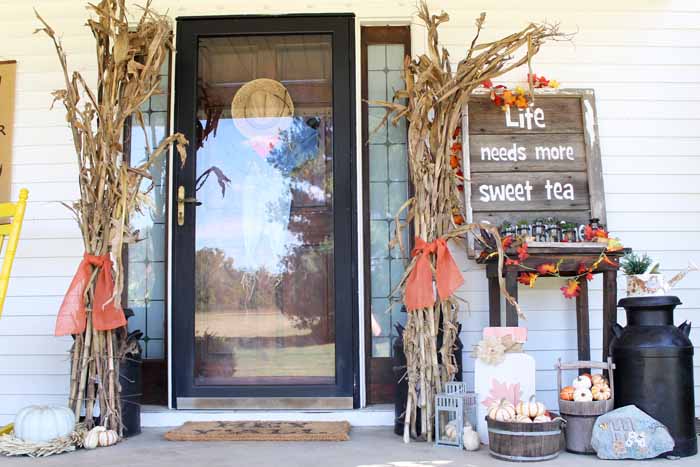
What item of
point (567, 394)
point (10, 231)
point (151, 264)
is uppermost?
point (10, 231)

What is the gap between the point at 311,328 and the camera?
4.14m

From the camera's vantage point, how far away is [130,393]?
12.2 feet

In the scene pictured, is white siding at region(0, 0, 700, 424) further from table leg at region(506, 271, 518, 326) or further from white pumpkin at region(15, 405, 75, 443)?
white pumpkin at region(15, 405, 75, 443)

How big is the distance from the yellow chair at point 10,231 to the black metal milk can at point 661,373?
2.89m

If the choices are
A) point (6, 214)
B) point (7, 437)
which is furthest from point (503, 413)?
point (6, 214)

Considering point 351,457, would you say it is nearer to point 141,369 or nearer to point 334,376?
point 334,376

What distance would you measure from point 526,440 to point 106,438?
6.48 ft

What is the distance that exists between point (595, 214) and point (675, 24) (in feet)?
4.27

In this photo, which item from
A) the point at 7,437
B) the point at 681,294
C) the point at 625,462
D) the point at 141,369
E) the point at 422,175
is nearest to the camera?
the point at 625,462

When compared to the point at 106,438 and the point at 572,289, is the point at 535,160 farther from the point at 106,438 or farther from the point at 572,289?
the point at 106,438

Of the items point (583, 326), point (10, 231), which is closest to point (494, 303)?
point (583, 326)

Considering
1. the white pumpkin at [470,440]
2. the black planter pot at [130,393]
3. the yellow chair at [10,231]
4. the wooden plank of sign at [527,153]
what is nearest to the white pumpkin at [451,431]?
the white pumpkin at [470,440]

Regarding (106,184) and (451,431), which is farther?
(106,184)

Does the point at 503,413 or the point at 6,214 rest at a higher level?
the point at 6,214
